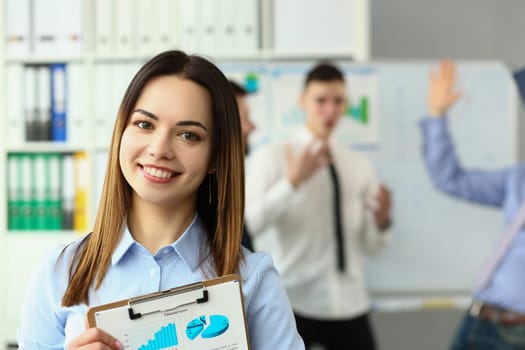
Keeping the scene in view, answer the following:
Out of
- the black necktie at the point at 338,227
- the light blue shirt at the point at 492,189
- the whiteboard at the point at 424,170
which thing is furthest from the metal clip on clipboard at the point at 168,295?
the whiteboard at the point at 424,170

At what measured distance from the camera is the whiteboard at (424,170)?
11.1 feet

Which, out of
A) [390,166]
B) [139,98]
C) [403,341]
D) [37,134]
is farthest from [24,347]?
[403,341]

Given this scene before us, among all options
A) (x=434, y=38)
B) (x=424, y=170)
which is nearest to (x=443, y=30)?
(x=434, y=38)

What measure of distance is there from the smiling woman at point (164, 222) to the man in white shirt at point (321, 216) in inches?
79.5

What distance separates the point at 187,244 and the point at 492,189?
7.35 feet

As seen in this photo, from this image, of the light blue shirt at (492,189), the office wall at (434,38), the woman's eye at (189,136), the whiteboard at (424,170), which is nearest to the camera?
the woman's eye at (189,136)

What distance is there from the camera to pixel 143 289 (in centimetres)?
95

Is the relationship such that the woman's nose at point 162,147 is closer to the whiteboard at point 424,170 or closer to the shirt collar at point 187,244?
the shirt collar at point 187,244

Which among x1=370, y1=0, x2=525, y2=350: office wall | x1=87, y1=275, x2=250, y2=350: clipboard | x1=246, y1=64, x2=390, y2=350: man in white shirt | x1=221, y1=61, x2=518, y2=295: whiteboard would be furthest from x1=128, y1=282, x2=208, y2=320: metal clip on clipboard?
x1=370, y1=0, x2=525, y2=350: office wall

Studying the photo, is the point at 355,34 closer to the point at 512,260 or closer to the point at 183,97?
the point at 512,260

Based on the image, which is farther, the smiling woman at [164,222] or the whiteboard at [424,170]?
the whiteboard at [424,170]

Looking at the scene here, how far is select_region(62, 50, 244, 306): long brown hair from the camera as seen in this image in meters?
0.95

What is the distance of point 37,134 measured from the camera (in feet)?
10.5

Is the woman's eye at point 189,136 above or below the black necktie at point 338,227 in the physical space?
above
